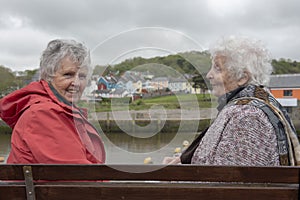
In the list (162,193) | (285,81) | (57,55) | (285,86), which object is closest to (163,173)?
(162,193)

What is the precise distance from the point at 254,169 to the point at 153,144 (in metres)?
0.66

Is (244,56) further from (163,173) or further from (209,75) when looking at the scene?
(163,173)

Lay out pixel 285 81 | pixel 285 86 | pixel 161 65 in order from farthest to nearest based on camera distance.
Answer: pixel 285 81, pixel 285 86, pixel 161 65

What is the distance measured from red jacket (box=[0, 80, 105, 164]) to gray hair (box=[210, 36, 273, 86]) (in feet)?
3.18

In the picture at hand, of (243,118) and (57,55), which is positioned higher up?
(57,55)

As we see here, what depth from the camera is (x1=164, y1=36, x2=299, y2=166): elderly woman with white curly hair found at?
196 centimetres

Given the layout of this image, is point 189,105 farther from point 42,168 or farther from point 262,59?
point 42,168

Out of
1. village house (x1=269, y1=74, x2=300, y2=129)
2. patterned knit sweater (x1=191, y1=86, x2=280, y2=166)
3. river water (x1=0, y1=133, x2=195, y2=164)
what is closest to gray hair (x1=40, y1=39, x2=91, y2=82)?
river water (x1=0, y1=133, x2=195, y2=164)

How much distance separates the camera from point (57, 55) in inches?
83.3

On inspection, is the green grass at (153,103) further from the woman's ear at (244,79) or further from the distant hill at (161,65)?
the woman's ear at (244,79)

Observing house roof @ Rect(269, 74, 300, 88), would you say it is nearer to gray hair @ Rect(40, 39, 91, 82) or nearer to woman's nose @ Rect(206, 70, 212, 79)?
woman's nose @ Rect(206, 70, 212, 79)

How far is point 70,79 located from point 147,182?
0.80 m

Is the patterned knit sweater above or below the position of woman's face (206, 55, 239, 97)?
below

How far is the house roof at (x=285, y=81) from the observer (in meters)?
31.4
